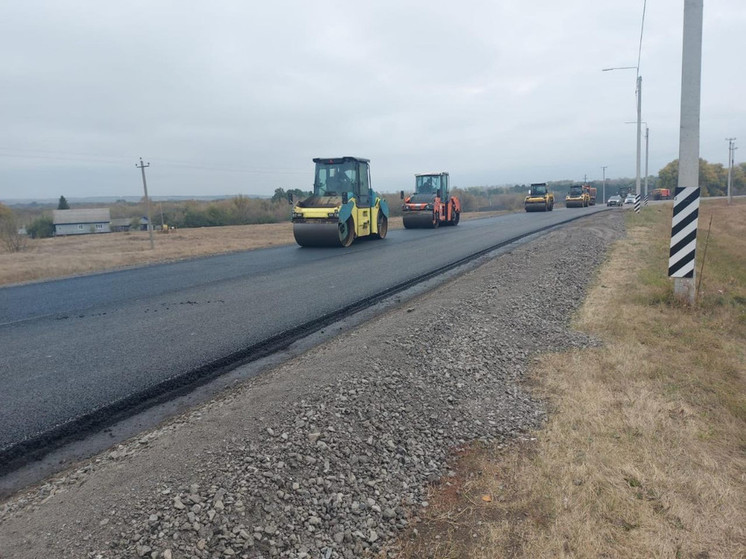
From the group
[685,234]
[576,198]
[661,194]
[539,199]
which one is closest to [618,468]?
[685,234]

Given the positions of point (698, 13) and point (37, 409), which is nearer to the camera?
point (37, 409)

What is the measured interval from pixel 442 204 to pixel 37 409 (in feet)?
79.7

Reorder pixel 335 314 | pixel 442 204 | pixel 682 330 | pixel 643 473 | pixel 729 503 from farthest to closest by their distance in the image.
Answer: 1. pixel 442 204
2. pixel 335 314
3. pixel 682 330
4. pixel 643 473
5. pixel 729 503

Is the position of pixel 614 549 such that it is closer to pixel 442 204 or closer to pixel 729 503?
pixel 729 503

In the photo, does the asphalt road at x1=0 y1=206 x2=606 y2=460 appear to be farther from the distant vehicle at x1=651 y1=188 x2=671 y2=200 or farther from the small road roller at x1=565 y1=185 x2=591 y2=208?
the distant vehicle at x1=651 y1=188 x2=671 y2=200

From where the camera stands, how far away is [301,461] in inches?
140

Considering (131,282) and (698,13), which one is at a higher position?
(698,13)

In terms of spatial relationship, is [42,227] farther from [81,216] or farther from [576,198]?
[576,198]

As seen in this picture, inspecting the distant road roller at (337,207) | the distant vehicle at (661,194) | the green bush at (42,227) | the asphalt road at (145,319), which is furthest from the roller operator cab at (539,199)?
the green bush at (42,227)

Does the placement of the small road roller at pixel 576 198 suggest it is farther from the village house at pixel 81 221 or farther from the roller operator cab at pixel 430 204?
the village house at pixel 81 221

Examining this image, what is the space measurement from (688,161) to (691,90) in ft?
3.32

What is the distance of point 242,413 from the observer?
13.6ft

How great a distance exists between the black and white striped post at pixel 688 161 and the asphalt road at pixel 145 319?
Answer: 4.88 m

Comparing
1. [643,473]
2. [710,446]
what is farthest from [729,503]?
[710,446]
